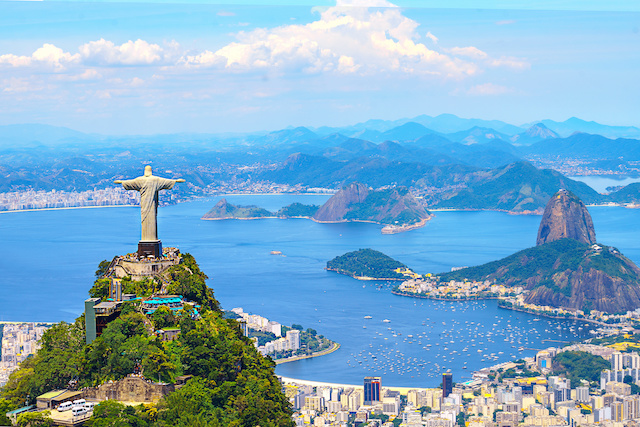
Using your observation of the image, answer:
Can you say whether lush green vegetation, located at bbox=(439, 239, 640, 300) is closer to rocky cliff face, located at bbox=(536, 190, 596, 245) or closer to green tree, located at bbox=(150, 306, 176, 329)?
rocky cliff face, located at bbox=(536, 190, 596, 245)

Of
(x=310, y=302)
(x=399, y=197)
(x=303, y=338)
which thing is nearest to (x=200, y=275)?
(x=303, y=338)

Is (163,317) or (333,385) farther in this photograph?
(333,385)

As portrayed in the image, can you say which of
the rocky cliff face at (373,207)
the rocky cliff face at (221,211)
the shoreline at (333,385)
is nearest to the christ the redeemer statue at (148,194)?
the shoreline at (333,385)

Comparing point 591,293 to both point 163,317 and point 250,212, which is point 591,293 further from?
point 250,212

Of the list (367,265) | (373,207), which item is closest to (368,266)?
(367,265)

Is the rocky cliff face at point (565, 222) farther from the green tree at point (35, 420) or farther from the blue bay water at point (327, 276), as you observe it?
the green tree at point (35, 420)

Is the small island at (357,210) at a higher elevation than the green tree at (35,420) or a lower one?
higher
